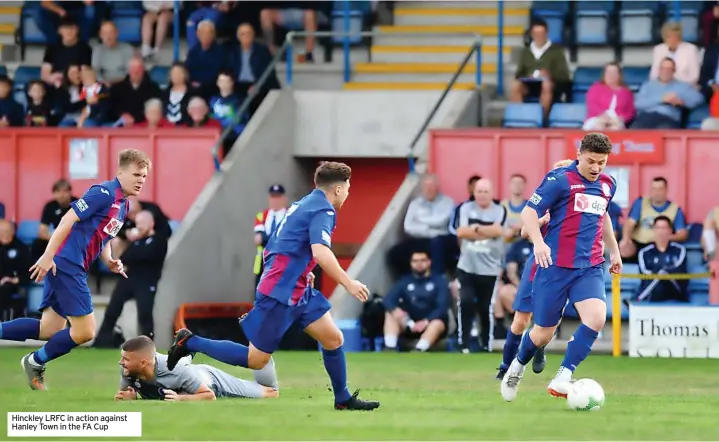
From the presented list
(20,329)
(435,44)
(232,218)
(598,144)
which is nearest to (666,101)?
(435,44)

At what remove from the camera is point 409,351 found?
1655 cm

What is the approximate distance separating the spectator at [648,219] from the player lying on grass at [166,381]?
6520mm

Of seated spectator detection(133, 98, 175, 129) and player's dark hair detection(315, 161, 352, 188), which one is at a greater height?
seated spectator detection(133, 98, 175, 129)

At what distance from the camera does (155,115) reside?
61.8 ft

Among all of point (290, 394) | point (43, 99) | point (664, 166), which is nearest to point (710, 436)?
A: point (290, 394)

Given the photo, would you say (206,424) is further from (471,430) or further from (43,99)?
(43,99)

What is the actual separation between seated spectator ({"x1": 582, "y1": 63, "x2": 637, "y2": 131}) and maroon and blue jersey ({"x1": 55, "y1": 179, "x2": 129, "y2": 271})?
7.65 metres

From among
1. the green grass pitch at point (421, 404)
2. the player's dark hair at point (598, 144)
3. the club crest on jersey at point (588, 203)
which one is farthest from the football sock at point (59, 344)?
the player's dark hair at point (598, 144)

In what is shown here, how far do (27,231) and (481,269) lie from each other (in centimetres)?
585

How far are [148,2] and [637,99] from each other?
22.8ft

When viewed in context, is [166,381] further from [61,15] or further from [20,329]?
[61,15]

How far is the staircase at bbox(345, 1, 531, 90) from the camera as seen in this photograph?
19.6 meters

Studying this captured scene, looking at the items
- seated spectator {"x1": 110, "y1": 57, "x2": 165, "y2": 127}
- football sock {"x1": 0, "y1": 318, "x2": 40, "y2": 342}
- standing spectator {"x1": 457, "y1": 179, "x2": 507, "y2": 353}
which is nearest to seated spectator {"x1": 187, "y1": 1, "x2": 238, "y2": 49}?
seated spectator {"x1": 110, "y1": 57, "x2": 165, "y2": 127}
